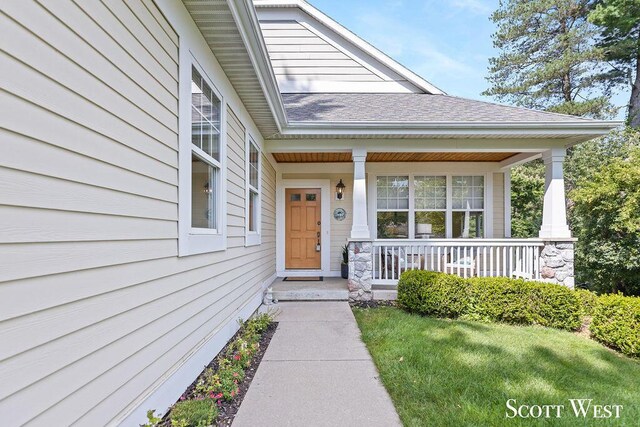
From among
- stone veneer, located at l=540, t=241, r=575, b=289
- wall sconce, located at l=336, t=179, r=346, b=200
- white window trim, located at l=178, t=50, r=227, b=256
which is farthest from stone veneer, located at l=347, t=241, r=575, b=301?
white window trim, located at l=178, t=50, r=227, b=256

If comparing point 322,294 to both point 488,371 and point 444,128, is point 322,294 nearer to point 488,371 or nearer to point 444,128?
point 488,371

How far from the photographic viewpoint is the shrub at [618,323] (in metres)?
3.97

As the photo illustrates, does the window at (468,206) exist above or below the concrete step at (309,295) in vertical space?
Result: above

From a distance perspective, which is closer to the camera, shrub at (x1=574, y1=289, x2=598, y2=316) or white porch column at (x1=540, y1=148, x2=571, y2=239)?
shrub at (x1=574, y1=289, x2=598, y2=316)

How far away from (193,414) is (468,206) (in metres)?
7.25

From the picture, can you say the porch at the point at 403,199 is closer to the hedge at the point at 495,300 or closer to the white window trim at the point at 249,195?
the white window trim at the point at 249,195

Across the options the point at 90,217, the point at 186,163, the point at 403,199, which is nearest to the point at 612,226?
the point at 403,199

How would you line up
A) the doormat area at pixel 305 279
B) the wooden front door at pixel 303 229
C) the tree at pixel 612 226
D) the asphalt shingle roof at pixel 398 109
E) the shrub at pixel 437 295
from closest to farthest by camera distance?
the shrub at pixel 437 295, the asphalt shingle roof at pixel 398 109, the doormat area at pixel 305 279, the tree at pixel 612 226, the wooden front door at pixel 303 229

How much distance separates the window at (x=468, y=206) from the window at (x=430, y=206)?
256 millimetres

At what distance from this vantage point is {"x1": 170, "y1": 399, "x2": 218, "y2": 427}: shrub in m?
2.20

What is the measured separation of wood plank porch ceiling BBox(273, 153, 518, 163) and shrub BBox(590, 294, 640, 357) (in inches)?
147

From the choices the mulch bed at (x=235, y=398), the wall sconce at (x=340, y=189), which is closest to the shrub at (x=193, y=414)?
the mulch bed at (x=235, y=398)

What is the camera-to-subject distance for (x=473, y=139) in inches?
239

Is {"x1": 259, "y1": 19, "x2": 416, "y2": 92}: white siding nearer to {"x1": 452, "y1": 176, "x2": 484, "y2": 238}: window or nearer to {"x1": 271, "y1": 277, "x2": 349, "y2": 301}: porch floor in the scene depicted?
{"x1": 452, "y1": 176, "x2": 484, "y2": 238}: window
